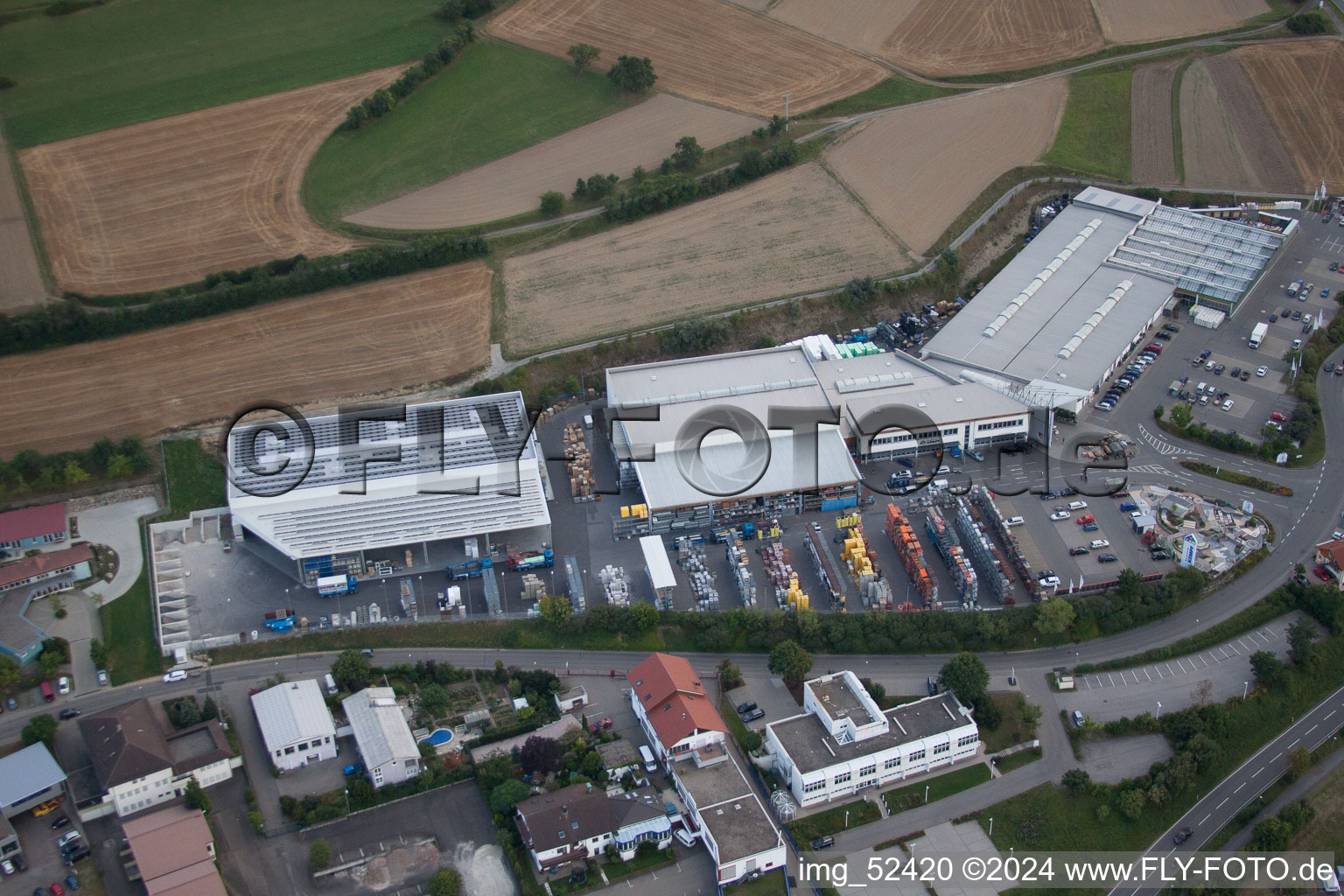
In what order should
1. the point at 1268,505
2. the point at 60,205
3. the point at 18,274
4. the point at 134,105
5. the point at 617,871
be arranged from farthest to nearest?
the point at 134,105 → the point at 60,205 → the point at 18,274 → the point at 1268,505 → the point at 617,871

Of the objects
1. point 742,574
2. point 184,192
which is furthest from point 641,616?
point 184,192

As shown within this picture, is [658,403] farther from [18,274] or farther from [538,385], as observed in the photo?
[18,274]

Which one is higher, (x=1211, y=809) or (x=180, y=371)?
(x=180, y=371)

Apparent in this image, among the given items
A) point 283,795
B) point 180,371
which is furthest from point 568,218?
point 283,795

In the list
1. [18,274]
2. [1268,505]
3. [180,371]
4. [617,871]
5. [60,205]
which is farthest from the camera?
[60,205]

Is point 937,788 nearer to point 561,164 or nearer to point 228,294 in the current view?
point 228,294

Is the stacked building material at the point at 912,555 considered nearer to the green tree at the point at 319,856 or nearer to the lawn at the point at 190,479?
the green tree at the point at 319,856


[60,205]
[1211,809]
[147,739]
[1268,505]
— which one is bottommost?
[1211,809]
